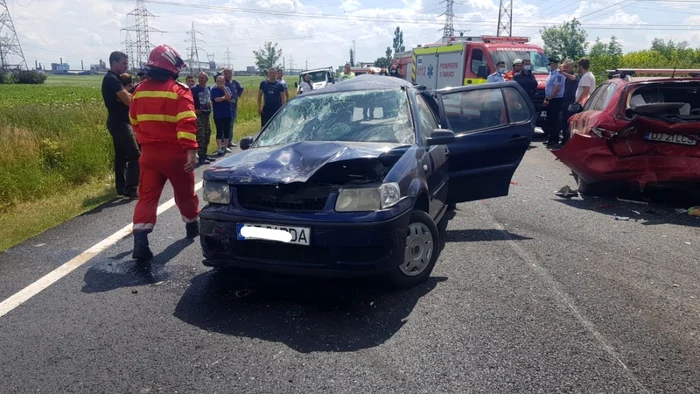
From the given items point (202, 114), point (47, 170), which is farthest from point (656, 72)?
point (47, 170)

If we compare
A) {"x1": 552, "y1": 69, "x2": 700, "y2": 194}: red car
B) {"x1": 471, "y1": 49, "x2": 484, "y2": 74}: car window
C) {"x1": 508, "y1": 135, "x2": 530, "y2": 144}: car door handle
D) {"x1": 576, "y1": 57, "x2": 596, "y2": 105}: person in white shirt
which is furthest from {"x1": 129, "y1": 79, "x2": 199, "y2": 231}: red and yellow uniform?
{"x1": 471, "y1": 49, "x2": 484, "y2": 74}: car window

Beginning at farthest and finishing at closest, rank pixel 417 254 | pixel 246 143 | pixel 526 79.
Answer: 1. pixel 526 79
2. pixel 246 143
3. pixel 417 254

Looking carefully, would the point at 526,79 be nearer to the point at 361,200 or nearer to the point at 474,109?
the point at 474,109

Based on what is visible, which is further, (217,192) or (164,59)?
(164,59)

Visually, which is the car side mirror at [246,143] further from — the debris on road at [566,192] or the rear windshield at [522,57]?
the rear windshield at [522,57]

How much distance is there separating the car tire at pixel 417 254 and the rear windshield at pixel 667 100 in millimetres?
4110

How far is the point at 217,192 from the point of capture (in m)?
4.27

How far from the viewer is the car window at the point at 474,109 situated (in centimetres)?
642

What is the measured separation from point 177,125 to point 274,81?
26.8ft

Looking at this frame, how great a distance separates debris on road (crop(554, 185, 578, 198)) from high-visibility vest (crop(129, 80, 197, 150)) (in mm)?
5316

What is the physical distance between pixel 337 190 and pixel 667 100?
607cm

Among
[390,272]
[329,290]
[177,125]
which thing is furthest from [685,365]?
[177,125]

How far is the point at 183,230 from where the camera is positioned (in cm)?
627

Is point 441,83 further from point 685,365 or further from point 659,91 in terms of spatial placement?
point 685,365
